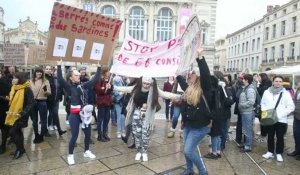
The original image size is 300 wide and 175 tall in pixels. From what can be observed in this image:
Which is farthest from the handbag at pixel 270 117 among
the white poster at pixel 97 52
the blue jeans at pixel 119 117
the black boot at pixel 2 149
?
the black boot at pixel 2 149

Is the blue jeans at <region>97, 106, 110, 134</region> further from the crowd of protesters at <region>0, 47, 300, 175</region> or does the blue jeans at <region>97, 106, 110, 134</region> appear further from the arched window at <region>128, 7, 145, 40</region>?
the arched window at <region>128, 7, 145, 40</region>

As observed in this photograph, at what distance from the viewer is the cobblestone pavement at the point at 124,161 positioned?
5191 millimetres

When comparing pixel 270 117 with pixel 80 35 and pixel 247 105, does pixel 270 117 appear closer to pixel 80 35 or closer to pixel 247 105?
pixel 247 105

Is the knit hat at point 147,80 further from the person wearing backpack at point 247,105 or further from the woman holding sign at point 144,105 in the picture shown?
the person wearing backpack at point 247,105

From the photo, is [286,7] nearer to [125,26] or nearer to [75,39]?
[125,26]

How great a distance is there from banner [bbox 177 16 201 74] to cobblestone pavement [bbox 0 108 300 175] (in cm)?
201

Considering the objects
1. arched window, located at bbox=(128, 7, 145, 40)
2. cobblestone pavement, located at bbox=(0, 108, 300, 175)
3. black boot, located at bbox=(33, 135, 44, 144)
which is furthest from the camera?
arched window, located at bbox=(128, 7, 145, 40)

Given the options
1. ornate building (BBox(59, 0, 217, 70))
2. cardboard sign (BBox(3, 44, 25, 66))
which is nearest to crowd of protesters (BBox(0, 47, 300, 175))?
cardboard sign (BBox(3, 44, 25, 66))

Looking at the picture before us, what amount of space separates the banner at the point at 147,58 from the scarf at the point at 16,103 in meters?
1.85

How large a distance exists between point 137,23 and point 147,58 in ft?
126

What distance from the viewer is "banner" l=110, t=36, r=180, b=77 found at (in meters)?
5.99

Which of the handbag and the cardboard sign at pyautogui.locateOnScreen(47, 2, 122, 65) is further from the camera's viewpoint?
the handbag

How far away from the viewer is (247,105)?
249 inches

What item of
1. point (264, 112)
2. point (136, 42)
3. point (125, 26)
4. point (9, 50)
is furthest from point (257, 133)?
point (125, 26)
